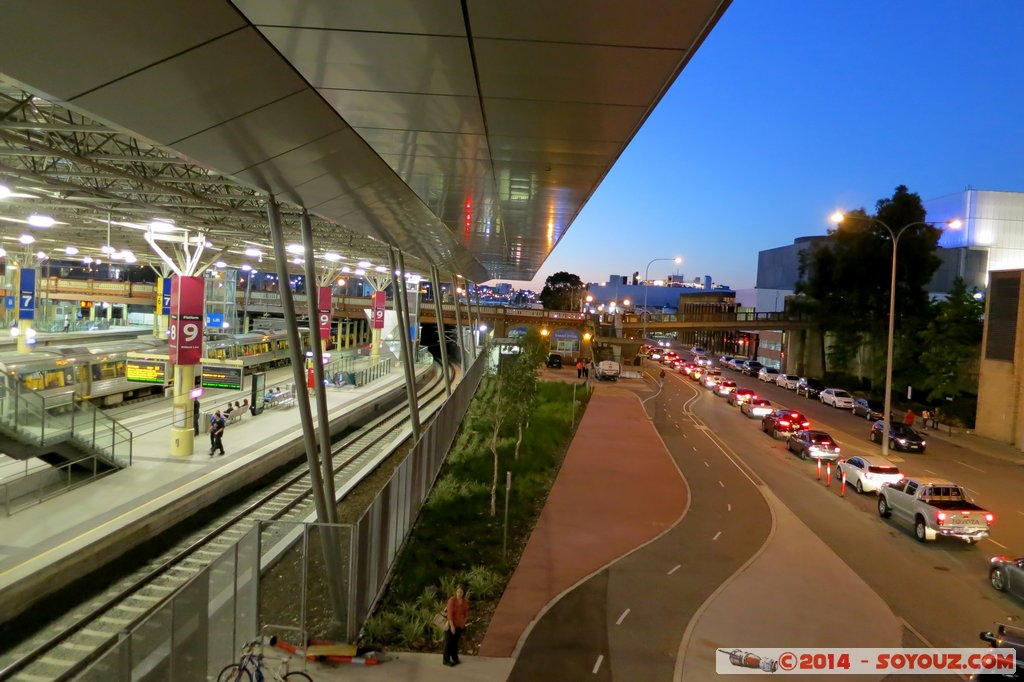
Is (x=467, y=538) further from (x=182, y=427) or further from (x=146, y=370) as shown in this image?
(x=146, y=370)

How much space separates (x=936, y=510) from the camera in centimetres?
1362

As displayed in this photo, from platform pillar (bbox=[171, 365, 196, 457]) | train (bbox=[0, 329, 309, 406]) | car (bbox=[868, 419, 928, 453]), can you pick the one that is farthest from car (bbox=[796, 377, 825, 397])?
platform pillar (bbox=[171, 365, 196, 457])

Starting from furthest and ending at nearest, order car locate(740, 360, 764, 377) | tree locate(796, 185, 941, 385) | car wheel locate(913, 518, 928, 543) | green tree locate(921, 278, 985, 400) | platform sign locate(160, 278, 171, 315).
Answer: car locate(740, 360, 764, 377) → tree locate(796, 185, 941, 385) → green tree locate(921, 278, 985, 400) → platform sign locate(160, 278, 171, 315) → car wheel locate(913, 518, 928, 543)

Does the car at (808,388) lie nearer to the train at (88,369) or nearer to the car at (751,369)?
the car at (751,369)

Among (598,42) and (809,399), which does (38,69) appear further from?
(809,399)

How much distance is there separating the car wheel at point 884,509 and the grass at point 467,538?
7990 mm

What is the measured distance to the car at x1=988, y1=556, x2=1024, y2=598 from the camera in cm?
1064

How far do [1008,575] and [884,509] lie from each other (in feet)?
16.7

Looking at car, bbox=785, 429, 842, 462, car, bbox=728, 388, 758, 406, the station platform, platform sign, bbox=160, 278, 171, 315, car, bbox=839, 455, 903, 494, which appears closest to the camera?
the station platform

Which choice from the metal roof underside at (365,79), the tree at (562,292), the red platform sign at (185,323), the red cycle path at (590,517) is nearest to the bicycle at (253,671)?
the red cycle path at (590,517)

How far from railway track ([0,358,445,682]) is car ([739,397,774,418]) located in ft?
63.3

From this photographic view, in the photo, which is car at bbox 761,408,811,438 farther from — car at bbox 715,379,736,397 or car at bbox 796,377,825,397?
car at bbox 796,377,825,397

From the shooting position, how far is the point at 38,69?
11.4 feet

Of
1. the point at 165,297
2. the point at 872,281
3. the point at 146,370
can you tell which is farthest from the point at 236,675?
the point at 872,281
